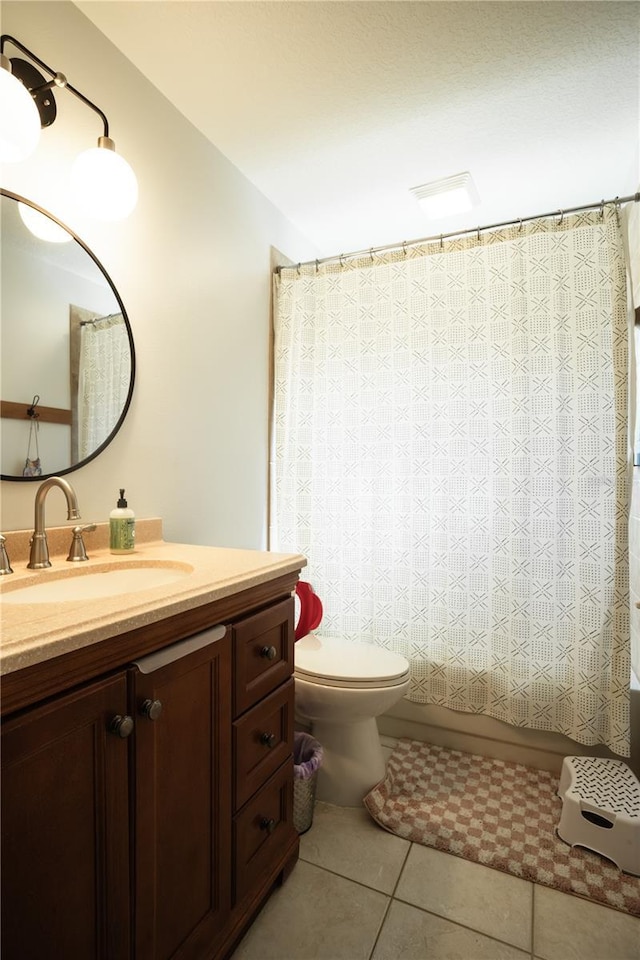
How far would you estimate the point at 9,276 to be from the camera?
44.0 inches

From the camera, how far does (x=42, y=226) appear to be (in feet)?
3.86

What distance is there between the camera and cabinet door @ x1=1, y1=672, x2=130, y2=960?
1.98ft

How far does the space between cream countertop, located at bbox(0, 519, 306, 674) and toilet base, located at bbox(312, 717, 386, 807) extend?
0.82 meters

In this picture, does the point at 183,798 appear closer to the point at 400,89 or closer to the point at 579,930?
the point at 579,930

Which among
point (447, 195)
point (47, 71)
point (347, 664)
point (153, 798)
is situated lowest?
point (347, 664)

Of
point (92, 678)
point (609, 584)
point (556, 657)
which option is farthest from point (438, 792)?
point (92, 678)

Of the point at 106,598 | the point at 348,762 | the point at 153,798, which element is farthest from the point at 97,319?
the point at 348,762

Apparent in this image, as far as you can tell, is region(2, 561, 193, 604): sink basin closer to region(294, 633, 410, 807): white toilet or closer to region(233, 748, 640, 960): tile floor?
region(294, 633, 410, 807): white toilet

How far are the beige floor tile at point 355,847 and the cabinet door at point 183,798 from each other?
0.48 m

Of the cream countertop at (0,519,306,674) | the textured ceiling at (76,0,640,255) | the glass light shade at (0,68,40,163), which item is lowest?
the cream countertop at (0,519,306,674)

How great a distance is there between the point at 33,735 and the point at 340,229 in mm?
2441

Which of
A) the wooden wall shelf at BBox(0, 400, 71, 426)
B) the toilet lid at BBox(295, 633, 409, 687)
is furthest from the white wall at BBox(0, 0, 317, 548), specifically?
the toilet lid at BBox(295, 633, 409, 687)

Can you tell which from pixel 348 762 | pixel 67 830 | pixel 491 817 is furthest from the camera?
pixel 348 762

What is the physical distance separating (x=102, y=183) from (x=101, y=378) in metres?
0.50
